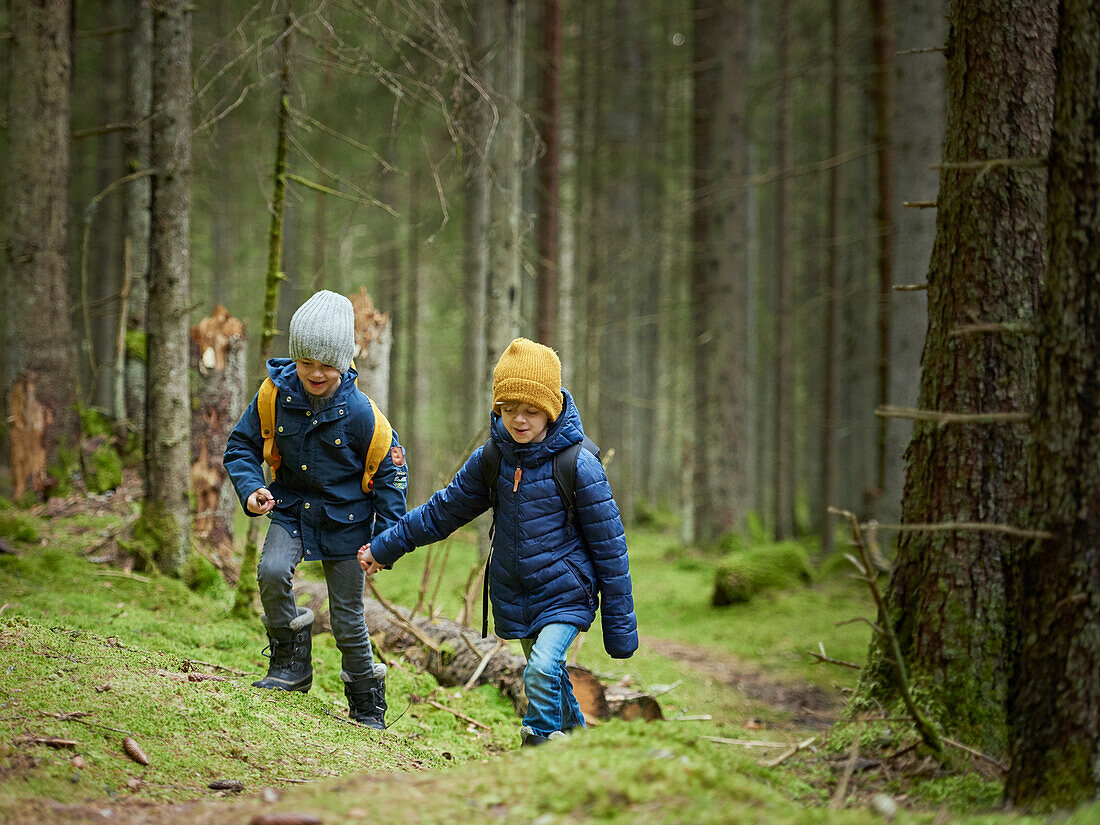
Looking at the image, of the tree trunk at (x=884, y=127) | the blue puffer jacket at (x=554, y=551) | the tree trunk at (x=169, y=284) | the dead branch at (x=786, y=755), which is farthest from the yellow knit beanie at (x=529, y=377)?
the tree trunk at (x=884, y=127)

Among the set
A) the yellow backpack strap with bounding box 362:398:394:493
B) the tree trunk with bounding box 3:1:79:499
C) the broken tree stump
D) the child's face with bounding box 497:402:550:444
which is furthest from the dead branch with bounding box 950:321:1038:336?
the tree trunk with bounding box 3:1:79:499

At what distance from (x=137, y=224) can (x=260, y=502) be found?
284 inches

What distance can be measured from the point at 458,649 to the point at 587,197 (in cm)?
1491

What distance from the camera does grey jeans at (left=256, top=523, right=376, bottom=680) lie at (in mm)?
4113

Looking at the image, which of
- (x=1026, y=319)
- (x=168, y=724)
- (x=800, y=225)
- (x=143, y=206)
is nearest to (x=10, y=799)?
(x=168, y=724)

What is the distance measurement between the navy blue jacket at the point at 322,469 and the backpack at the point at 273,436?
0.03 meters

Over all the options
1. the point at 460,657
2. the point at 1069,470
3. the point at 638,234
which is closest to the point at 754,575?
the point at 460,657

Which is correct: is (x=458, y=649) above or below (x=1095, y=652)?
below

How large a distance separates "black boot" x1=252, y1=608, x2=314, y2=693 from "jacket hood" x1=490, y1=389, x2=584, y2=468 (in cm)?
142

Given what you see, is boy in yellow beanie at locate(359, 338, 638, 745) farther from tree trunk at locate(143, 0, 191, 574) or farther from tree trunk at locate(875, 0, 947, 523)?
tree trunk at locate(875, 0, 947, 523)

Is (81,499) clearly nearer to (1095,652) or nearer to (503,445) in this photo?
(503,445)

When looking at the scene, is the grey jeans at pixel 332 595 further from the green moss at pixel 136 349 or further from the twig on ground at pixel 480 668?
the green moss at pixel 136 349

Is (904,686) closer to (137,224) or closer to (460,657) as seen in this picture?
(460,657)

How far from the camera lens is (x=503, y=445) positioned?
390 centimetres
